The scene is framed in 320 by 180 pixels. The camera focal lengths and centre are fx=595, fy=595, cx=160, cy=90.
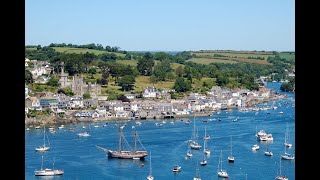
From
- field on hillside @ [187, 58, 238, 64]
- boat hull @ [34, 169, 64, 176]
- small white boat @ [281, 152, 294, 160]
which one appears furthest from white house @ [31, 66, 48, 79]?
small white boat @ [281, 152, 294, 160]

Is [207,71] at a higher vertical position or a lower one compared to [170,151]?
higher

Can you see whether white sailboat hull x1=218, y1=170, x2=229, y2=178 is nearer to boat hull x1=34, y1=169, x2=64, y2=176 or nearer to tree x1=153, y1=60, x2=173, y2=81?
boat hull x1=34, y1=169, x2=64, y2=176

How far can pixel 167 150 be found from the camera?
1000 centimetres

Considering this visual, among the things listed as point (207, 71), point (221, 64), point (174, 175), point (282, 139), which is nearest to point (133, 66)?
point (207, 71)

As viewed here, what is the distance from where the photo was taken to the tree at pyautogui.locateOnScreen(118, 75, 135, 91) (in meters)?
17.6

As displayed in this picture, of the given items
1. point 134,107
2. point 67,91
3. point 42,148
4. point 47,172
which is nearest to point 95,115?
point 134,107

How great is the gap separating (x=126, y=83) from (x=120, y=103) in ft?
7.25

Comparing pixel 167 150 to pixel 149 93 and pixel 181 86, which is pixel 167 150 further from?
pixel 181 86

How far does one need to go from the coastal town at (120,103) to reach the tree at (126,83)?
0.47m

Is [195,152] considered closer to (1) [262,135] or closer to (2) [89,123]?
(1) [262,135]

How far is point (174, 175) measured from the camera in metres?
8.18

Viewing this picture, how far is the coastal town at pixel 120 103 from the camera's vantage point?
14570 millimetres

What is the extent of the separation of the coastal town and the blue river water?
781 millimetres
